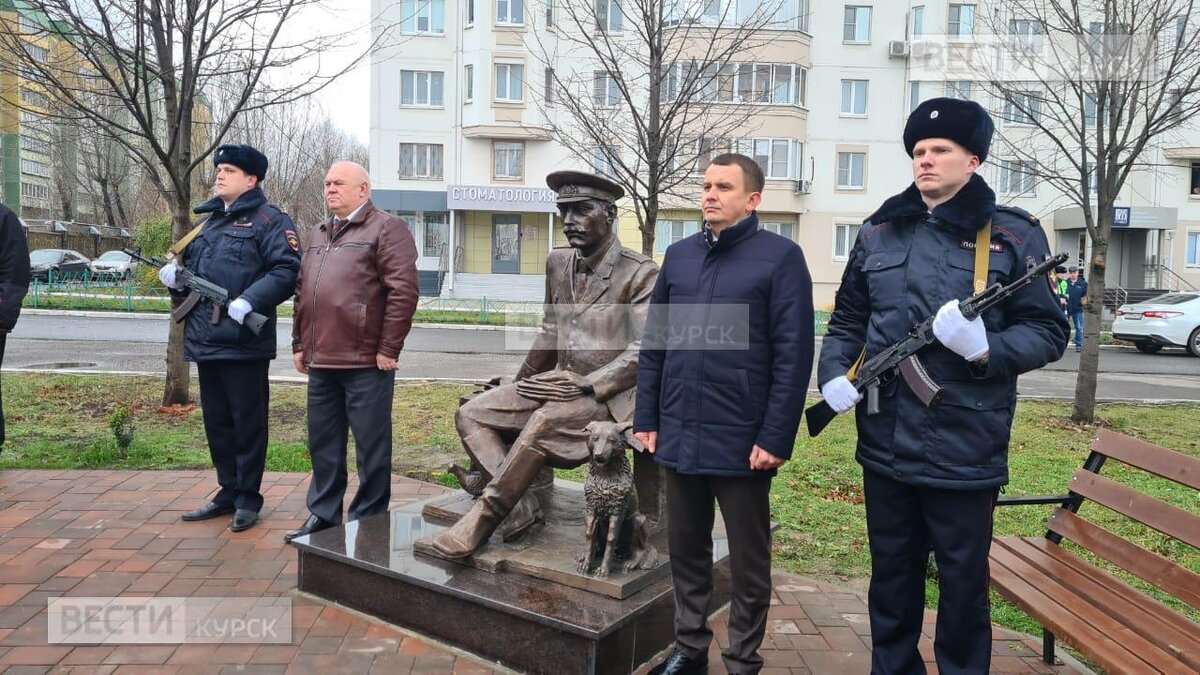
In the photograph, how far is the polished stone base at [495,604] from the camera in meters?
3.38

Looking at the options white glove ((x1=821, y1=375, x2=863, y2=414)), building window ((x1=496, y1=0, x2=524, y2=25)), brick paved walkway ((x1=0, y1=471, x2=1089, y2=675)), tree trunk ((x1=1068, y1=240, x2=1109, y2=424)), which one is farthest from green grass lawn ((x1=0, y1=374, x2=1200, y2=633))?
building window ((x1=496, y1=0, x2=524, y2=25))

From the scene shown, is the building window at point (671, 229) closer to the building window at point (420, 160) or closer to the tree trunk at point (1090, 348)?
the building window at point (420, 160)

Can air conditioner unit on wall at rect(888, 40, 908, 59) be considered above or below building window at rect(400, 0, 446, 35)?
below

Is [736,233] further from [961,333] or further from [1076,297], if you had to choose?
[1076,297]

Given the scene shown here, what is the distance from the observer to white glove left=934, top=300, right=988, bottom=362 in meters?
2.74

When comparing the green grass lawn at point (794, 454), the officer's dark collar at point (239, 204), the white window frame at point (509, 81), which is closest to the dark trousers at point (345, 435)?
the officer's dark collar at point (239, 204)

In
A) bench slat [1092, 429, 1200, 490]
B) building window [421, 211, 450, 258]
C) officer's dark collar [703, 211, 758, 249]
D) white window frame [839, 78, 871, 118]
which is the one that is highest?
white window frame [839, 78, 871, 118]

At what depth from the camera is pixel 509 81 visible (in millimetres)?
32125

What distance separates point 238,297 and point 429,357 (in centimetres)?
1038

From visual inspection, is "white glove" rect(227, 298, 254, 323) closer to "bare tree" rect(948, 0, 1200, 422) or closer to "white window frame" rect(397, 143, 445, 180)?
"bare tree" rect(948, 0, 1200, 422)

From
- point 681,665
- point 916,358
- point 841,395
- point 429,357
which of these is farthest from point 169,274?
point 429,357

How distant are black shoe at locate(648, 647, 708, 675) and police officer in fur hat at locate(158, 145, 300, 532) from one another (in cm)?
317

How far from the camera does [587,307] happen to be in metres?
4.30

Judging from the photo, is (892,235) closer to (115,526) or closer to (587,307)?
(587,307)
